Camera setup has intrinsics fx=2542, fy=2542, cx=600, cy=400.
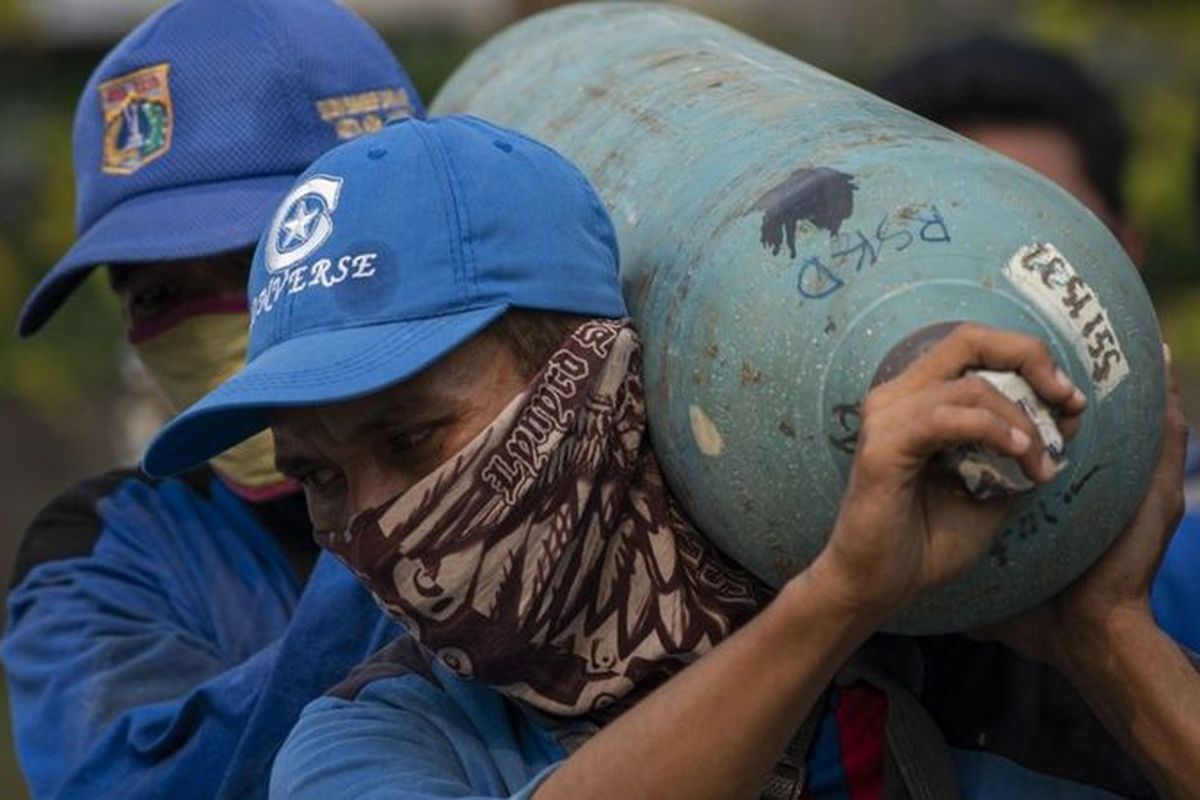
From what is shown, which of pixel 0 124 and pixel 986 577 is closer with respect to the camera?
pixel 986 577

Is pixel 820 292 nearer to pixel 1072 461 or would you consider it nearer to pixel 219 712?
pixel 1072 461

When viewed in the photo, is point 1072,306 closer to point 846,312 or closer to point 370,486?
point 846,312

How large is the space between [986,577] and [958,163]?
37 cm

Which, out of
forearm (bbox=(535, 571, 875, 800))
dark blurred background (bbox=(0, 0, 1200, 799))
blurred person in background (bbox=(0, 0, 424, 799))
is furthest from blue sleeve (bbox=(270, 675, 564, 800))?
dark blurred background (bbox=(0, 0, 1200, 799))

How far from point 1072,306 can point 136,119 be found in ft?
5.27

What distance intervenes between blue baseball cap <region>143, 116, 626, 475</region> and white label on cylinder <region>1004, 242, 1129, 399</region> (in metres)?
0.44

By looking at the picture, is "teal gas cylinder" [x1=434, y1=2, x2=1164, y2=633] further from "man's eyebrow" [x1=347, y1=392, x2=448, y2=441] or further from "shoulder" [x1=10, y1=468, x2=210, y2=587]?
"shoulder" [x1=10, y1=468, x2=210, y2=587]

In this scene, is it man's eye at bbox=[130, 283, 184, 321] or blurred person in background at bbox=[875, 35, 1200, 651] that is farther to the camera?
blurred person in background at bbox=[875, 35, 1200, 651]

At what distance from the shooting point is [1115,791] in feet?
8.38

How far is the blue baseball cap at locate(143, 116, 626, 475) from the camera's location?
232 centimetres

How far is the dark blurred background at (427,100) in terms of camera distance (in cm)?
1014

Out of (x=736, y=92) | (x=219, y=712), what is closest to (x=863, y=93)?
(x=736, y=92)

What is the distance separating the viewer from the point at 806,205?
2256 millimetres

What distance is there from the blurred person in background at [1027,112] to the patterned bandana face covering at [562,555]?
2.99m
